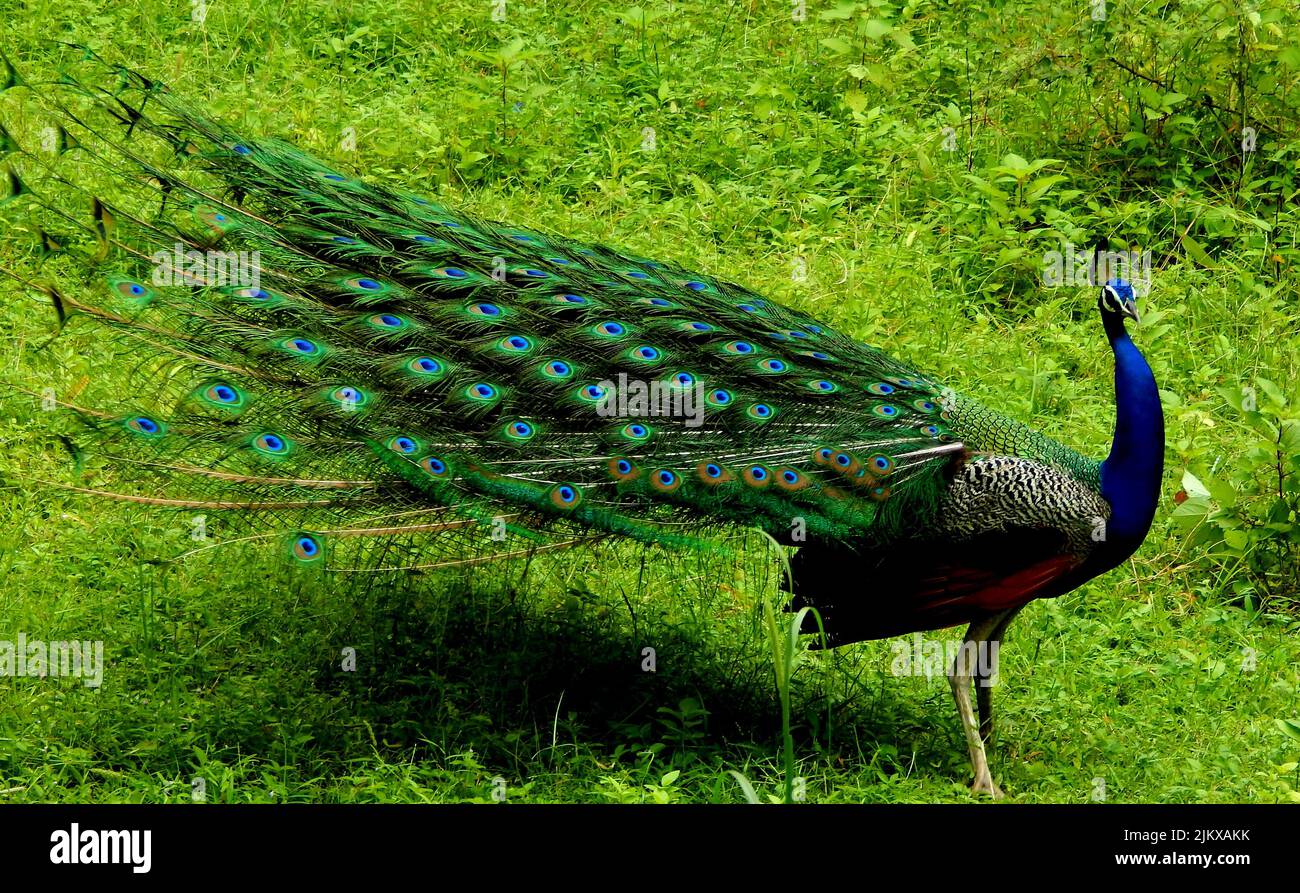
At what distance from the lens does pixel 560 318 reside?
18.1ft

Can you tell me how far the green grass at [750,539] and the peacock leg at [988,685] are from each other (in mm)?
113

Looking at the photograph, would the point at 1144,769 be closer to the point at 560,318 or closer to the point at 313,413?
the point at 560,318

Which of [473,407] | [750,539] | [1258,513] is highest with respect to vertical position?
[473,407]

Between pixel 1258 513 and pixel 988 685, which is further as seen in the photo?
pixel 1258 513

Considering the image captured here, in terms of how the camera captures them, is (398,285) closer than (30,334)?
Yes

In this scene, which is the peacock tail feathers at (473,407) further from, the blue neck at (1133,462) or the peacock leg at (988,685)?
the peacock leg at (988,685)

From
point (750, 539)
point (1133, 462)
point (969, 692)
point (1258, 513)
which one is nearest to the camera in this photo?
point (1133, 462)

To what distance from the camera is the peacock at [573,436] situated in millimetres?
5199

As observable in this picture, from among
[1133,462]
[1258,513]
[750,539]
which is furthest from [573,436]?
[1258,513]

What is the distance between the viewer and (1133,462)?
5258mm

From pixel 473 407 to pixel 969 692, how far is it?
73.4 inches

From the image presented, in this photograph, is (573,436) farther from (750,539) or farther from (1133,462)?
(1133,462)

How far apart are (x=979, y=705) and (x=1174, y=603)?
52.1 inches

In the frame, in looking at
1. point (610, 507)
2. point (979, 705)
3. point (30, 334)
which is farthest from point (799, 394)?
point (30, 334)
